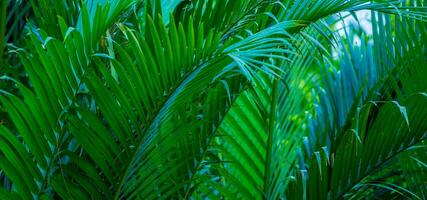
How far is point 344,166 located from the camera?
2215mm

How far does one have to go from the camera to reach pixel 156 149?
188 centimetres

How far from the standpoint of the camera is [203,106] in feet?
6.72

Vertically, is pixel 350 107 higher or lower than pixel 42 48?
lower

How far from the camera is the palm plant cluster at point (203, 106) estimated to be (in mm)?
1800

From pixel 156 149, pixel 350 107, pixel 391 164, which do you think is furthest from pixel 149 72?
pixel 350 107

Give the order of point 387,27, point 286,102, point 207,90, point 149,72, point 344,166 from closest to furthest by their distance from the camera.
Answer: point 149,72 < point 207,90 < point 344,166 < point 286,102 < point 387,27

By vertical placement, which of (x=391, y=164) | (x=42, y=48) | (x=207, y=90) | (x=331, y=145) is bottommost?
(x=391, y=164)

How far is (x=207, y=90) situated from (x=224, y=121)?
0.83 ft

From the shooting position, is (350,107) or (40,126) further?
(350,107)

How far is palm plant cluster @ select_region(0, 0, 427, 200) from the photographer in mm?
1800

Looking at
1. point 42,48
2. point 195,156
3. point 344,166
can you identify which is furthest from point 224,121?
point 42,48

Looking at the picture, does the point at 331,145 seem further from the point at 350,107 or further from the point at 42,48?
the point at 42,48

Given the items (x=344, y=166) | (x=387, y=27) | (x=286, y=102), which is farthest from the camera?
(x=387, y=27)

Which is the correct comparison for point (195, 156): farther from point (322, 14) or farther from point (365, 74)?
point (365, 74)
